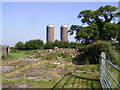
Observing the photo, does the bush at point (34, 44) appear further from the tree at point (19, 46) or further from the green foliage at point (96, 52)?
the green foliage at point (96, 52)

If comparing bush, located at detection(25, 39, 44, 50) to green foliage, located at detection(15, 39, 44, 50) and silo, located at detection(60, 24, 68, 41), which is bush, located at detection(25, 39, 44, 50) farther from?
silo, located at detection(60, 24, 68, 41)

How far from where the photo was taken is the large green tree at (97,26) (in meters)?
18.7

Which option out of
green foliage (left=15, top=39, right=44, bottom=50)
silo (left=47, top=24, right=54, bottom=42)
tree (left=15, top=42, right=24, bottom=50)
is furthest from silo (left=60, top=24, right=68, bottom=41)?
tree (left=15, top=42, right=24, bottom=50)

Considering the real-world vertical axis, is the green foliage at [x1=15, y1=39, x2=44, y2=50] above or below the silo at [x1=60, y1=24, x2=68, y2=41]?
below

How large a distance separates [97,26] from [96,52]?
31.2ft

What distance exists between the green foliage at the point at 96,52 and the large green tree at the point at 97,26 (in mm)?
7373

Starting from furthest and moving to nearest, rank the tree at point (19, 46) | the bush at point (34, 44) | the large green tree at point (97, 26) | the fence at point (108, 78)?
1. the tree at point (19, 46)
2. the bush at point (34, 44)
3. the large green tree at point (97, 26)
4. the fence at point (108, 78)

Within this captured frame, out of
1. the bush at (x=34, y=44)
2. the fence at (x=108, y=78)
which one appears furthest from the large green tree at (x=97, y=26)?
the fence at (x=108, y=78)

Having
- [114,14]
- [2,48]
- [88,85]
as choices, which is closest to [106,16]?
[114,14]

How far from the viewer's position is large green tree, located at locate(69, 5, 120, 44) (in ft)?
61.3

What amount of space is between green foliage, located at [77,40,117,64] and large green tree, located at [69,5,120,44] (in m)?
7.37

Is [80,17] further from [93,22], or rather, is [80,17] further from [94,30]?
[94,30]

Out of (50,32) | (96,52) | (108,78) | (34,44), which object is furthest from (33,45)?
(108,78)

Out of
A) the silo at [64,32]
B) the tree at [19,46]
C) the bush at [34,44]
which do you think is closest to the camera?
the bush at [34,44]
